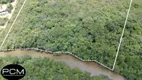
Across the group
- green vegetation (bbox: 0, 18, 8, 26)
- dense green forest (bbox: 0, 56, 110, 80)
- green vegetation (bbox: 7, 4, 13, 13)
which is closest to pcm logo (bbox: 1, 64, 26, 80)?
dense green forest (bbox: 0, 56, 110, 80)

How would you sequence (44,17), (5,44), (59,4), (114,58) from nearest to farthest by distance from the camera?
(114,58) < (5,44) < (44,17) < (59,4)

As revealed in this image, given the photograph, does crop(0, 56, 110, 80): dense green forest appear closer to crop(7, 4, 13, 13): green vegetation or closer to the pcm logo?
the pcm logo

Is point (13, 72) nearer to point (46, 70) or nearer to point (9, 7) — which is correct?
point (46, 70)

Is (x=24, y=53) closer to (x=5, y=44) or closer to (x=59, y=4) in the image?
(x=5, y=44)

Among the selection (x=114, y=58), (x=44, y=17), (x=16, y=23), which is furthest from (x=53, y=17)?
(x=114, y=58)

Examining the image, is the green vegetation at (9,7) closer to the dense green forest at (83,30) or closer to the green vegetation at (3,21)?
the green vegetation at (3,21)

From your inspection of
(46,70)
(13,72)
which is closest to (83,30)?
(46,70)
